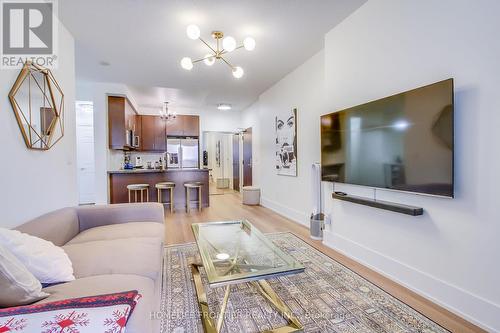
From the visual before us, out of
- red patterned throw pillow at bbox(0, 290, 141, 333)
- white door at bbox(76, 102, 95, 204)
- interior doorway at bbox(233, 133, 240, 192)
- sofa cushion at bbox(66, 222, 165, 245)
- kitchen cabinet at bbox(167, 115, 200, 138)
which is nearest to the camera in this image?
red patterned throw pillow at bbox(0, 290, 141, 333)

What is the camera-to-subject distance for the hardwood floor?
1701 millimetres

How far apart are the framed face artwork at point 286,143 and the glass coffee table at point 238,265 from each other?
7.45 feet

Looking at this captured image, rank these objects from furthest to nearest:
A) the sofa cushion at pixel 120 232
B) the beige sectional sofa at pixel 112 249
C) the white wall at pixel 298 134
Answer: the white wall at pixel 298 134, the sofa cushion at pixel 120 232, the beige sectional sofa at pixel 112 249

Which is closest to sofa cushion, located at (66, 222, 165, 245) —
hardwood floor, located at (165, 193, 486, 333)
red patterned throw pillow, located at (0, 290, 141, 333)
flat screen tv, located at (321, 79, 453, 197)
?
hardwood floor, located at (165, 193, 486, 333)

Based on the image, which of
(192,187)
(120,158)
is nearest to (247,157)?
(192,187)

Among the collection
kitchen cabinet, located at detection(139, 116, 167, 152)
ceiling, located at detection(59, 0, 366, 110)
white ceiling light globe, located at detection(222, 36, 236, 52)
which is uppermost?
ceiling, located at detection(59, 0, 366, 110)

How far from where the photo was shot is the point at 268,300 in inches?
74.6

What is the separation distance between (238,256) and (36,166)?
2004 mm

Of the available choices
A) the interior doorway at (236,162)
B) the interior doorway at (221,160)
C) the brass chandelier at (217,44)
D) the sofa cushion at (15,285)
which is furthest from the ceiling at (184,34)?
the interior doorway at (221,160)

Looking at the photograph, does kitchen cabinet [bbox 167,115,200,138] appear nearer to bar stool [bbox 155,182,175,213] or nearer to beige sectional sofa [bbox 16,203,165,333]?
bar stool [bbox 155,182,175,213]

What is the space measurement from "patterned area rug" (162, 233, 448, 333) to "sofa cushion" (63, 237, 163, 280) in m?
0.44

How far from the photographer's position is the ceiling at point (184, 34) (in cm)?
246

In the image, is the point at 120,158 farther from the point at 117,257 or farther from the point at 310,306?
the point at 310,306

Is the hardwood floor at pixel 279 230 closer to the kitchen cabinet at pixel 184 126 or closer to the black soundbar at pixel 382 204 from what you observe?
the black soundbar at pixel 382 204
